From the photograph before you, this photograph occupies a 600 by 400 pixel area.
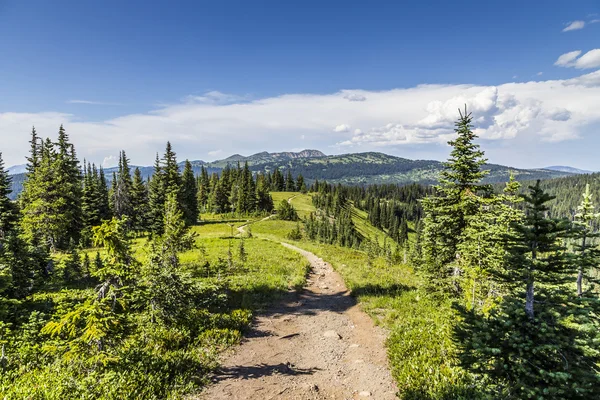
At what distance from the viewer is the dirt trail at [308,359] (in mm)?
9266

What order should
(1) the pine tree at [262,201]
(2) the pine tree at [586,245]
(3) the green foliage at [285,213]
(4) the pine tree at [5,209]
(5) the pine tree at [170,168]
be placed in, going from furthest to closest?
1. (1) the pine tree at [262,201]
2. (3) the green foliage at [285,213]
3. (5) the pine tree at [170,168]
4. (4) the pine tree at [5,209]
5. (2) the pine tree at [586,245]

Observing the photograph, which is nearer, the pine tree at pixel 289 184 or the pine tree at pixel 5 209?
the pine tree at pixel 5 209

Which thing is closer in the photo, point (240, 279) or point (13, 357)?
point (13, 357)

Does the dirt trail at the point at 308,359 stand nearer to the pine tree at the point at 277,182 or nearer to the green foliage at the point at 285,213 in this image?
the green foliage at the point at 285,213

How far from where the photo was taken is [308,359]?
1145 cm

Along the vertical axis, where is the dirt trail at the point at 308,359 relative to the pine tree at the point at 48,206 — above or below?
below

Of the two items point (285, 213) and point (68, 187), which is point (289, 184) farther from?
point (68, 187)

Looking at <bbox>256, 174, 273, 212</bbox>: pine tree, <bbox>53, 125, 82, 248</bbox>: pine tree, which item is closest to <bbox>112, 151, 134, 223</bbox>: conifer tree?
<bbox>53, 125, 82, 248</bbox>: pine tree

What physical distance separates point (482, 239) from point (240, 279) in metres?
15.2

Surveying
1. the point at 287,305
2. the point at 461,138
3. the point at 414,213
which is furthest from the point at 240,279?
the point at 414,213

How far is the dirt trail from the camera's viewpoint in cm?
927

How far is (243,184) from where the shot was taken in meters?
87.0

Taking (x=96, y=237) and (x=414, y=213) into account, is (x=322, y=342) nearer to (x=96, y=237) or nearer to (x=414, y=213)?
(x=96, y=237)

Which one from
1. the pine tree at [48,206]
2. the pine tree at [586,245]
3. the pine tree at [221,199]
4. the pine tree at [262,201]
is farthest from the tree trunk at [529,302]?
the pine tree at [221,199]
